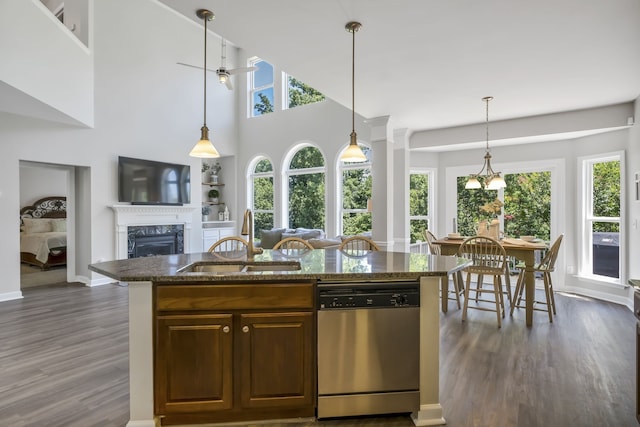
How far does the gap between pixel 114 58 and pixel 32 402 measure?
5.71 metres

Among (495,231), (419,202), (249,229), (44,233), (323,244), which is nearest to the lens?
(249,229)

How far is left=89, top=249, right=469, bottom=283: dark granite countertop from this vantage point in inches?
73.6

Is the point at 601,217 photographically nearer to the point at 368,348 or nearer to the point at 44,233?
the point at 368,348

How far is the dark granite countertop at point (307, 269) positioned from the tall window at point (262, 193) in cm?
570

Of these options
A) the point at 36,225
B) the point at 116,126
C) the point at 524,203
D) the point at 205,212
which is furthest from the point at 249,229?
the point at 36,225

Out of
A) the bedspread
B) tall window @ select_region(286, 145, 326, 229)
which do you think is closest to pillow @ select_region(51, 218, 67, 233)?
the bedspread

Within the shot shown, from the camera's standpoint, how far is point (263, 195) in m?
8.36

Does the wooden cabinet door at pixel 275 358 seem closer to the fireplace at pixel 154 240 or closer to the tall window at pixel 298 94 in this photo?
the fireplace at pixel 154 240

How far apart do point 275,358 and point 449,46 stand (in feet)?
8.72

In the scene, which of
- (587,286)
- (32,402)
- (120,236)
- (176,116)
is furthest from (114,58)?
(587,286)

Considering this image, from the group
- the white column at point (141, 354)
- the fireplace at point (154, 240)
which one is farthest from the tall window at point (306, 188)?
the white column at point (141, 354)

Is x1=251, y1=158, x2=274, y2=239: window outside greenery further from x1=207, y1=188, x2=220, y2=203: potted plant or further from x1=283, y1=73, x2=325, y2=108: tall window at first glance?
x1=283, y1=73, x2=325, y2=108: tall window

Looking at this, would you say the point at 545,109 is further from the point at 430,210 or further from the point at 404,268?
the point at 404,268

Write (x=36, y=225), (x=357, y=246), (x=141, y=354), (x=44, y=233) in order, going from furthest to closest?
(x=36, y=225) → (x=44, y=233) → (x=357, y=246) → (x=141, y=354)
